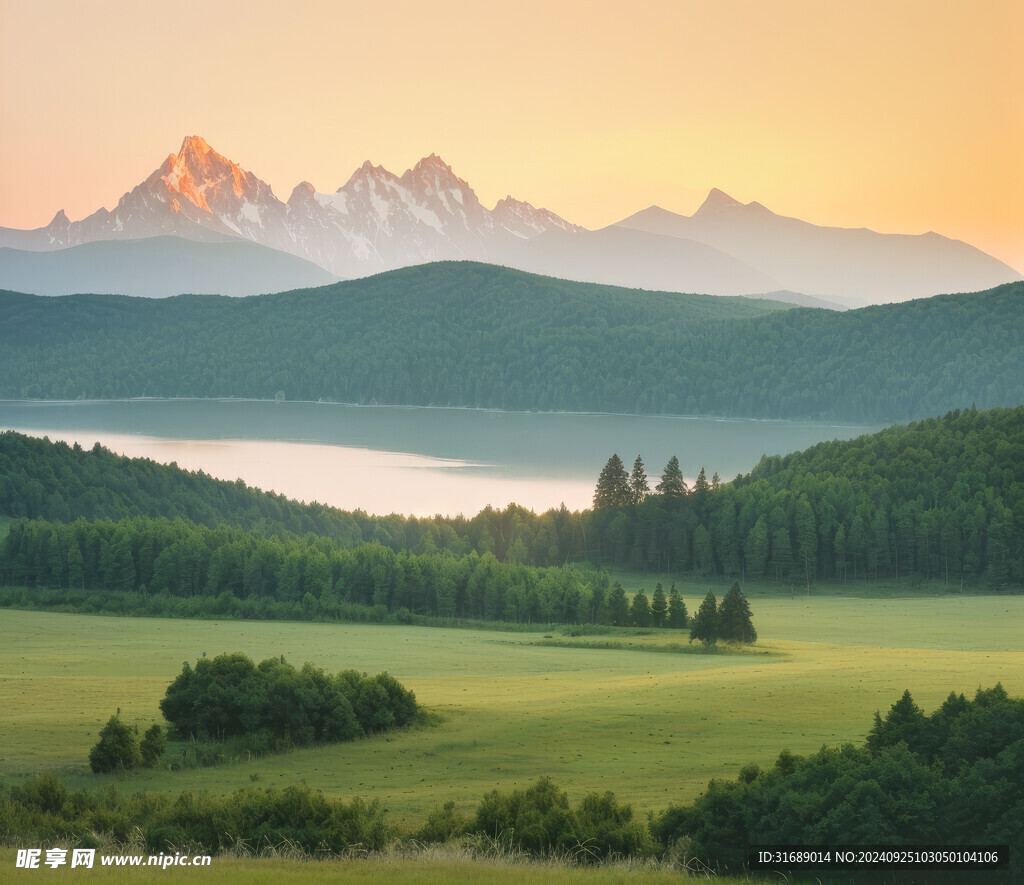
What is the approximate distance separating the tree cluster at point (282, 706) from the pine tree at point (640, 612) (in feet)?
90.6

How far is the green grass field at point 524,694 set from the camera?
1069 inches

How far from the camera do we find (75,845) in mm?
19609

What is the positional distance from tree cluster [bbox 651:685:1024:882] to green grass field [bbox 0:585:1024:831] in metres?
3.73

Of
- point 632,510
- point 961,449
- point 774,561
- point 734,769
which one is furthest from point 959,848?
point 961,449

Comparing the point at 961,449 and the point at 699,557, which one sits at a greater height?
the point at 961,449

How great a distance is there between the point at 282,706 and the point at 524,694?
360 inches

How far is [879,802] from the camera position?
18.8 meters

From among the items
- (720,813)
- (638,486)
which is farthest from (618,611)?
(720,813)

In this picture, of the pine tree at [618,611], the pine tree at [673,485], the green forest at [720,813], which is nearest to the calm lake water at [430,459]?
the pine tree at [673,485]

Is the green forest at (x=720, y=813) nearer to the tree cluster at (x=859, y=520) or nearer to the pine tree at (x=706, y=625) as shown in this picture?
the pine tree at (x=706, y=625)

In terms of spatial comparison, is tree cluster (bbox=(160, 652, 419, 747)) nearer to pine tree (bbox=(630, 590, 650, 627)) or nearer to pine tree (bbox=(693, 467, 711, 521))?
pine tree (bbox=(630, 590, 650, 627))

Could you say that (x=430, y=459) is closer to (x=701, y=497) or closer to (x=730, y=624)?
(x=701, y=497)

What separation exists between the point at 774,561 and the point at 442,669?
41615 millimetres

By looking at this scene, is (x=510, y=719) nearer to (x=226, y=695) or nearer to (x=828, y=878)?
(x=226, y=695)
